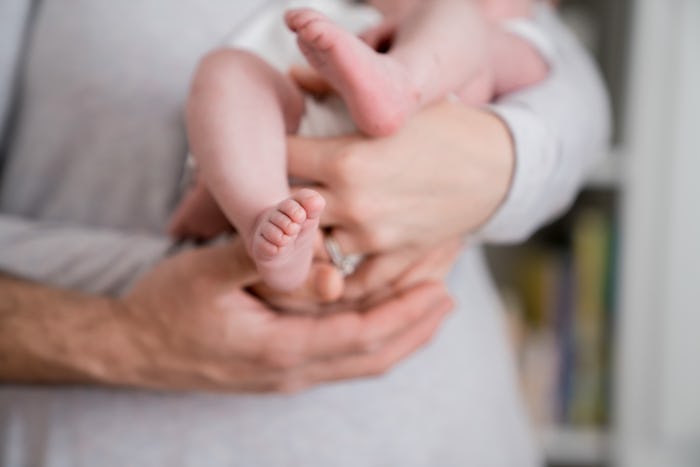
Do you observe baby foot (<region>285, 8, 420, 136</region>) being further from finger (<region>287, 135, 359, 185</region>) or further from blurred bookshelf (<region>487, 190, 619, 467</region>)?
blurred bookshelf (<region>487, 190, 619, 467</region>)

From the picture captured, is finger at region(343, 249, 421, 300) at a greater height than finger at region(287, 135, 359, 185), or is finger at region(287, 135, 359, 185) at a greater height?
finger at region(287, 135, 359, 185)

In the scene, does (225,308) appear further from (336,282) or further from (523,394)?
(523,394)

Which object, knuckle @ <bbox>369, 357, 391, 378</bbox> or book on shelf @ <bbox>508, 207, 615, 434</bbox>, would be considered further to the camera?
book on shelf @ <bbox>508, 207, 615, 434</bbox>

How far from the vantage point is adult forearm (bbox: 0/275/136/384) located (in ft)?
2.06

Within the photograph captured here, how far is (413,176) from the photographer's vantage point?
595 millimetres

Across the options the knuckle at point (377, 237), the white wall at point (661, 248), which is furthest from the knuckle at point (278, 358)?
the white wall at point (661, 248)

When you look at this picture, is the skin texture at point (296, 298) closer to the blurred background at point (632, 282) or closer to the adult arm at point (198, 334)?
the adult arm at point (198, 334)

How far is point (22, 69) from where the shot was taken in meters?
0.76

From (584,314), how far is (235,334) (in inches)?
35.7

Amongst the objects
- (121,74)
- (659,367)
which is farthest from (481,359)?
→ (659,367)

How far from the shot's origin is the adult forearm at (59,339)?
0.63 m

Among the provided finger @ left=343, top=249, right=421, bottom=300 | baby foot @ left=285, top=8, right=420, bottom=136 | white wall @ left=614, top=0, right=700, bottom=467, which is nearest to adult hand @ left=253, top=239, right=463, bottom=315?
finger @ left=343, top=249, right=421, bottom=300

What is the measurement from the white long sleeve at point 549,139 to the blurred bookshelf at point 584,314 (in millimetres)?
519

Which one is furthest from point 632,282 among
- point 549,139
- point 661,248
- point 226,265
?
point 226,265
